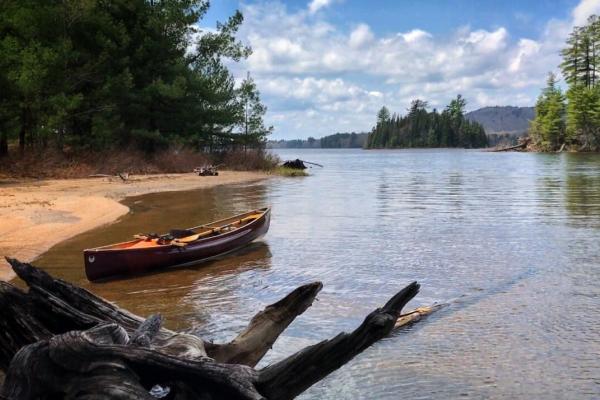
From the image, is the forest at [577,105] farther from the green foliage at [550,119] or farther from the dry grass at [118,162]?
the dry grass at [118,162]

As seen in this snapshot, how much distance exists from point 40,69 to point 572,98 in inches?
3771

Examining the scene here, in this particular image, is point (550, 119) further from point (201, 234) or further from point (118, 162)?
point (201, 234)

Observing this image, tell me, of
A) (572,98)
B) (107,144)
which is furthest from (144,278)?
(572,98)

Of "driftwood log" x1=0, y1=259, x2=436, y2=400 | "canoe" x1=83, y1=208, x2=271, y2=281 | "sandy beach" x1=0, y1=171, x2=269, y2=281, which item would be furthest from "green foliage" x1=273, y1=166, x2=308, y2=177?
"driftwood log" x1=0, y1=259, x2=436, y2=400

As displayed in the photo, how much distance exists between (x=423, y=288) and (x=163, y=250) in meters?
5.43

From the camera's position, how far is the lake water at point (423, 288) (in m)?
6.86

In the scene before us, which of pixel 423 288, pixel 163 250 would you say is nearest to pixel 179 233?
pixel 163 250

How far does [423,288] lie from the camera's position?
1124 centimetres

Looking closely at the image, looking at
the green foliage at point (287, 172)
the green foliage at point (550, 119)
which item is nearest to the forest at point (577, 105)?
the green foliage at point (550, 119)

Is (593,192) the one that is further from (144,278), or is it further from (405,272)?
(144,278)

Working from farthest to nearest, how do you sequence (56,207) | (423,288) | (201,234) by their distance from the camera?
(56,207)
(201,234)
(423,288)

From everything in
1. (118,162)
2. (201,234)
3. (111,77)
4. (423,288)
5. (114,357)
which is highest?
(111,77)

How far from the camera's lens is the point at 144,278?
12.0 meters

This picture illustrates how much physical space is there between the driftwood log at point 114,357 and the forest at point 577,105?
105 meters
